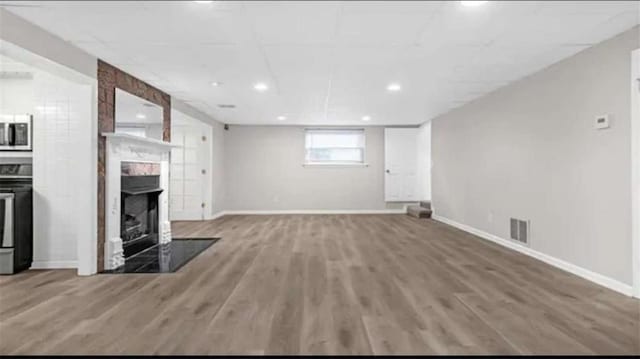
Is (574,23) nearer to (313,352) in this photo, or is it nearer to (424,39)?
(424,39)

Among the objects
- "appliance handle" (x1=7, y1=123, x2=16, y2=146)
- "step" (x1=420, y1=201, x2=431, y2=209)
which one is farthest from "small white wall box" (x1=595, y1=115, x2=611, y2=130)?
"appliance handle" (x1=7, y1=123, x2=16, y2=146)

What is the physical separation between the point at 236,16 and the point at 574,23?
262cm

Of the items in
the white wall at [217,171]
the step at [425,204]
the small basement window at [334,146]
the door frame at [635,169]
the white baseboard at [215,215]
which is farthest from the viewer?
the small basement window at [334,146]

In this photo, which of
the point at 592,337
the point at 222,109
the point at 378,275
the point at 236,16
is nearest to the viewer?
the point at 592,337

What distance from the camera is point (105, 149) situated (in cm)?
401

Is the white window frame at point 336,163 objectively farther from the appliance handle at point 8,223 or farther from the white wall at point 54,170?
the appliance handle at point 8,223

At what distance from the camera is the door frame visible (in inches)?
120

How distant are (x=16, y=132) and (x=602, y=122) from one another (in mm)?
5894

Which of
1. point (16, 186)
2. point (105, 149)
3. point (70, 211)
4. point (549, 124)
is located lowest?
point (70, 211)

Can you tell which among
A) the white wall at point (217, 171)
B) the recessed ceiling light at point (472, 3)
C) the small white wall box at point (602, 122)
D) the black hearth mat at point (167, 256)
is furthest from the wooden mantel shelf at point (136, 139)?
the small white wall box at point (602, 122)

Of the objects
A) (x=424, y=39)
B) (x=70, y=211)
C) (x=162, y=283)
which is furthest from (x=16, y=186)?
(x=424, y=39)

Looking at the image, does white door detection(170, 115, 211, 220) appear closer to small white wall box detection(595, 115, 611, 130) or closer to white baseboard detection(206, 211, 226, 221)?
white baseboard detection(206, 211, 226, 221)

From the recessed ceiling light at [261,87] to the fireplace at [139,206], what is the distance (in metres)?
1.79

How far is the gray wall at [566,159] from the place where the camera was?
327cm
